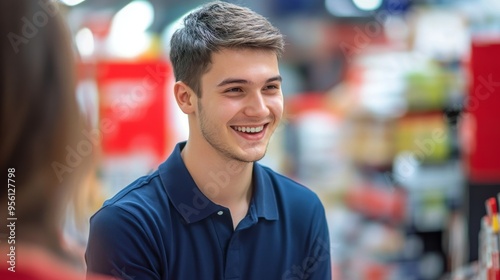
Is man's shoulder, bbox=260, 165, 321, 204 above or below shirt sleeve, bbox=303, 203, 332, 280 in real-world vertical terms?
above

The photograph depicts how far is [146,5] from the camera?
8.82ft

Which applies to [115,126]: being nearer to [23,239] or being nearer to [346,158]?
[346,158]

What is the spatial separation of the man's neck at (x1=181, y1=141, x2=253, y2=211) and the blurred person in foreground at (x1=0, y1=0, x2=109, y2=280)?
650mm

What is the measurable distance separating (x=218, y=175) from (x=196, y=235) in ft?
0.41

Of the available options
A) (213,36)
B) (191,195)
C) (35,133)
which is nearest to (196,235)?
(191,195)

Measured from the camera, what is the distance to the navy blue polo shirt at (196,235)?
1.25 m

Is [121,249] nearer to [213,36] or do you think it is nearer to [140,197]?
[140,197]

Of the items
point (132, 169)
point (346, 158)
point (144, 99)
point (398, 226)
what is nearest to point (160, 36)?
point (144, 99)

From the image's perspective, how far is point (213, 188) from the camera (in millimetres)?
1355

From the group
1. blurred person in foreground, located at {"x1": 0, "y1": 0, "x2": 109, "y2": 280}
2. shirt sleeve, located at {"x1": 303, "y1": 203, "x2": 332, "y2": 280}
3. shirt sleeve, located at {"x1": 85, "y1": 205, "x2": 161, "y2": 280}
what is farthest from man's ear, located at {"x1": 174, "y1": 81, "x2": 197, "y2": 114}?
blurred person in foreground, located at {"x1": 0, "y1": 0, "x2": 109, "y2": 280}

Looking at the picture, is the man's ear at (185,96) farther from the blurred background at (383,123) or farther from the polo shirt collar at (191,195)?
the blurred background at (383,123)

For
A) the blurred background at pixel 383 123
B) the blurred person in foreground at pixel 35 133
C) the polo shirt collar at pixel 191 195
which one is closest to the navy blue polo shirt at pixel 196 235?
the polo shirt collar at pixel 191 195

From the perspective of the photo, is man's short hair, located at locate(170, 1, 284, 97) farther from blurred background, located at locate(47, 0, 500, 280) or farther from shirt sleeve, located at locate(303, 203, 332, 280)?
blurred background, located at locate(47, 0, 500, 280)

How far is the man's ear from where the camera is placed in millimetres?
1312
